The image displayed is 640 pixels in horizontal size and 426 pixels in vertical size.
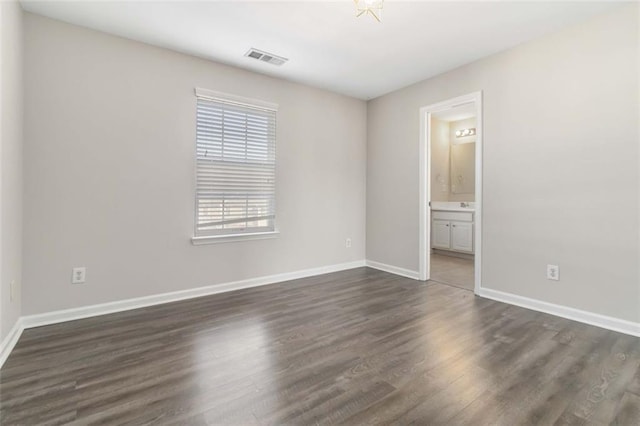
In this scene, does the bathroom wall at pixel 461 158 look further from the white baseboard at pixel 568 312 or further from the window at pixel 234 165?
the window at pixel 234 165

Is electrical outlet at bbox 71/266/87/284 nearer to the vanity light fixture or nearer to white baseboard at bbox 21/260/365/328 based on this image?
white baseboard at bbox 21/260/365/328

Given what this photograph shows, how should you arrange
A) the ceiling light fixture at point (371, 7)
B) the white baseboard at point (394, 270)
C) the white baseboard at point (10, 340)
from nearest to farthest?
the white baseboard at point (10, 340) < the ceiling light fixture at point (371, 7) < the white baseboard at point (394, 270)

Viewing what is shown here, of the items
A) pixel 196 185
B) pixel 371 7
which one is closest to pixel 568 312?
pixel 371 7

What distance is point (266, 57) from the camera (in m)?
3.33

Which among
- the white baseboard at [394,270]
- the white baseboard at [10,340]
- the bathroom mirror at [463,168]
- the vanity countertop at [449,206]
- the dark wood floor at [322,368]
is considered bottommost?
the dark wood floor at [322,368]

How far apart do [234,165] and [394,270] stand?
2.67 metres

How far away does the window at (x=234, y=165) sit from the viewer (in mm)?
3387

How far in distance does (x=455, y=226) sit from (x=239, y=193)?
160 inches

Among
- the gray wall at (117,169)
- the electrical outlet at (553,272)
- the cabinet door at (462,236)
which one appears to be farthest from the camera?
the cabinet door at (462,236)

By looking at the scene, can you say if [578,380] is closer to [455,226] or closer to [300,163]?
[300,163]

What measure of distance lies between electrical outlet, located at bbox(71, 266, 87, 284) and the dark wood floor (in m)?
0.36

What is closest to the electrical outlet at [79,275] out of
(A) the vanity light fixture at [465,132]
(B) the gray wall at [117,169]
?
(B) the gray wall at [117,169]

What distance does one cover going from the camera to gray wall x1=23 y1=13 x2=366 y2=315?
2580mm

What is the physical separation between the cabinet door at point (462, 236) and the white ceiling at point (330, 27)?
2.97m
